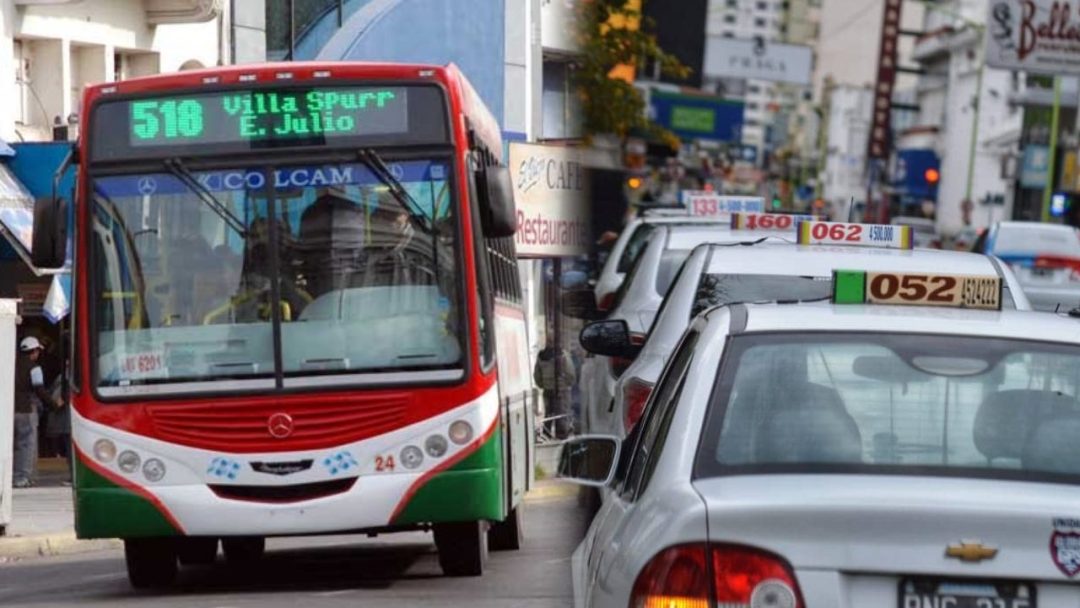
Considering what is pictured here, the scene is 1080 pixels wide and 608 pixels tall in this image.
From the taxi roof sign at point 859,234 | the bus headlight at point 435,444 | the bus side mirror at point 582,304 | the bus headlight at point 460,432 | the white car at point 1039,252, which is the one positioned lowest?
the white car at point 1039,252

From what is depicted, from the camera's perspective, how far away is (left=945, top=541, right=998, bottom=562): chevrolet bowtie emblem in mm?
4625

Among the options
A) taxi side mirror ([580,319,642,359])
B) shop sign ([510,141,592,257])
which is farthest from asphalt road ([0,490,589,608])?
shop sign ([510,141,592,257])

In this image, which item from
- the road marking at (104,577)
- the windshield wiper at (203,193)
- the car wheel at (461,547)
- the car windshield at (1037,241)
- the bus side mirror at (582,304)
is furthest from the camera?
the car windshield at (1037,241)

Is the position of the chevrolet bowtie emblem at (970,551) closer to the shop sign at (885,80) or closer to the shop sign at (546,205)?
the shop sign at (546,205)

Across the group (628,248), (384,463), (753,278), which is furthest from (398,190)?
(628,248)

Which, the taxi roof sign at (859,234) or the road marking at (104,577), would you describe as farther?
the road marking at (104,577)

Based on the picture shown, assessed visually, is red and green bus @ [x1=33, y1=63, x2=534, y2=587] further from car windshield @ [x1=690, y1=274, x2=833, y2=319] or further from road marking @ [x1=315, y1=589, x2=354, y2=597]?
car windshield @ [x1=690, y1=274, x2=833, y2=319]

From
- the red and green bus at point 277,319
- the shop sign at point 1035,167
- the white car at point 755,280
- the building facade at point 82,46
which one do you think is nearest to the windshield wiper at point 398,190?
the red and green bus at point 277,319

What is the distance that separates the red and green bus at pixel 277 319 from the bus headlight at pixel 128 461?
0.01 metres

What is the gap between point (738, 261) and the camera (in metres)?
10.4

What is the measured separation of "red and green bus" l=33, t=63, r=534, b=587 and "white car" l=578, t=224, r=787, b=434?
2.27 feet

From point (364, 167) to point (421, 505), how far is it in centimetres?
184

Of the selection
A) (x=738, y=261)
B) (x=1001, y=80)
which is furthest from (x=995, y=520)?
(x=1001, y=80)

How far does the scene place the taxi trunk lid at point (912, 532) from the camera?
464 cm
